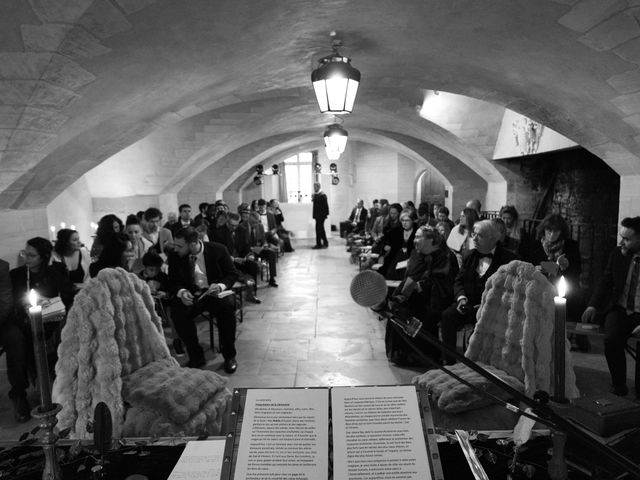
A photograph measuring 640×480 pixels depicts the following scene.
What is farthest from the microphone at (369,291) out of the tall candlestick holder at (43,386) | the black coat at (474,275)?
the black coat at (474,275)

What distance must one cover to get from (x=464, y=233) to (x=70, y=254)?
16.7 feet

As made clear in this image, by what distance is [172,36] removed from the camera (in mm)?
2824

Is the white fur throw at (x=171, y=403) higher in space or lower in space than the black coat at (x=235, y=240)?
lower

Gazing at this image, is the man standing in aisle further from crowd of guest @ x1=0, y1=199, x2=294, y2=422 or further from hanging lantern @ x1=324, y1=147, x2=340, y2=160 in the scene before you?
crowd of guest @ x1=0, y1=199, x2=294, y2=422

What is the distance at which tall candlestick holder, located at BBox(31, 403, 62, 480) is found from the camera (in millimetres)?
1110

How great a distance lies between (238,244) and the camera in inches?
288

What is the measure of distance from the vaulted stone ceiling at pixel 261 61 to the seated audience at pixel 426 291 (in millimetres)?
1723

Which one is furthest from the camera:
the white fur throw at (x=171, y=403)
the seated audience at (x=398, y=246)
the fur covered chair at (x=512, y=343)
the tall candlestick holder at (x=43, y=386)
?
the seated audience at (x=398, y=246)

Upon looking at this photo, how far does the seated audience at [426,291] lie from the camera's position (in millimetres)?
4242

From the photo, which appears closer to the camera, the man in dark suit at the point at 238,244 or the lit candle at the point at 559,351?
the lit candle at the point at 559,351

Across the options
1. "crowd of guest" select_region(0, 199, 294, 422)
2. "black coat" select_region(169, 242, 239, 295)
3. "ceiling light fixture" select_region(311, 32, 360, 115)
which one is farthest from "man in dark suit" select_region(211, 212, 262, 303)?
"ceiling light fixture" select_region(311, 32, 360, 115)

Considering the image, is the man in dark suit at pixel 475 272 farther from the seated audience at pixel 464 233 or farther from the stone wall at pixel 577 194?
the stone wall at pixel 577 194

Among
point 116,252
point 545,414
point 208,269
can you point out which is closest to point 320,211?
point 208,269

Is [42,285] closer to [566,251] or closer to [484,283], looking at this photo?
[484,283]
